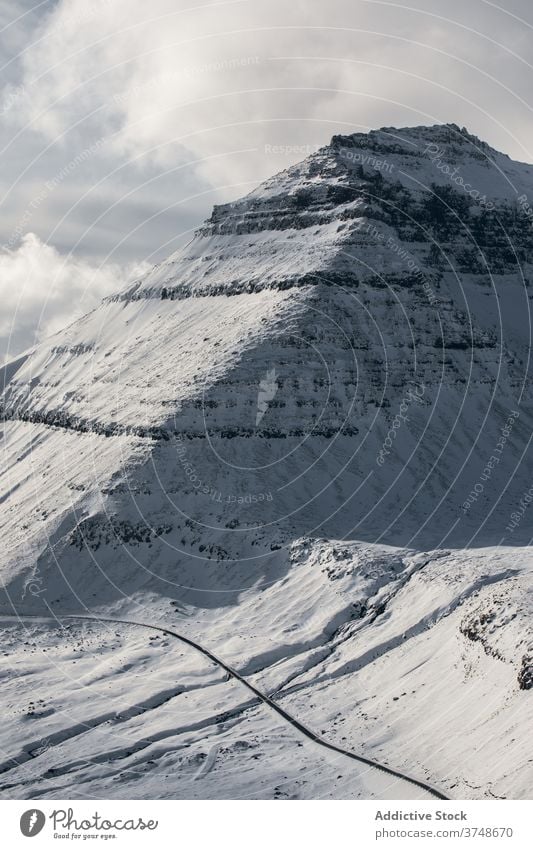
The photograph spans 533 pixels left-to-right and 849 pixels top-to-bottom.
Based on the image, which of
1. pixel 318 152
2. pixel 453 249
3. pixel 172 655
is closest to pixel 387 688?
pixel 172 655

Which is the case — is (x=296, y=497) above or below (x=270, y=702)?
above

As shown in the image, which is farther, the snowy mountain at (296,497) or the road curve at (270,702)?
the snowy mountain at (296,497)

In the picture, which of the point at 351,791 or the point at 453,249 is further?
the point at 453,249

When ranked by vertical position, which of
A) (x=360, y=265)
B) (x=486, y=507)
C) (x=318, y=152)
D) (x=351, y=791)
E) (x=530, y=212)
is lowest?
(x=351, y=791)

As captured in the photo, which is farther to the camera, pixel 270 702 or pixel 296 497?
pixel 296 497

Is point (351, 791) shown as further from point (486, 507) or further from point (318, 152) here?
point (318, 152)
